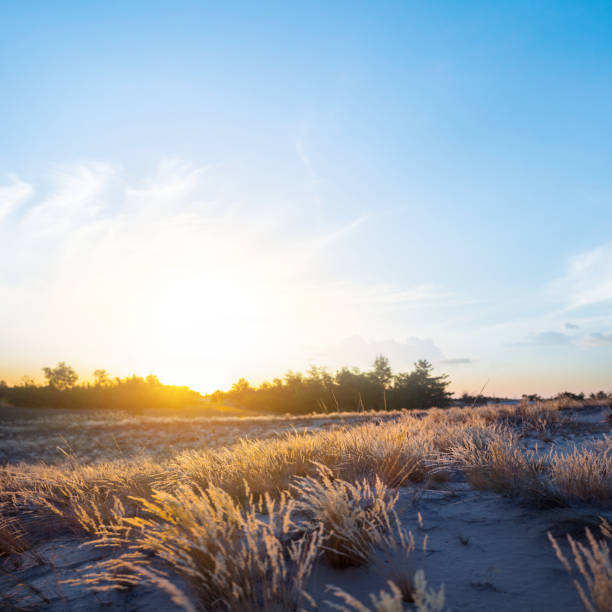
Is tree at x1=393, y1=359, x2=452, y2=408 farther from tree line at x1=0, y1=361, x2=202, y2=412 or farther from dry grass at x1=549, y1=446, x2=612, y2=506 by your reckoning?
dry grass at x1=549, y1=446, x2=612, y2=506

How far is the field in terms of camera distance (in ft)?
6.54

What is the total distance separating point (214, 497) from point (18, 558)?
7.83 ft

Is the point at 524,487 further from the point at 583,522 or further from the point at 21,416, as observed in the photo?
the point at 21,416

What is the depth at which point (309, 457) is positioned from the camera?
479cm

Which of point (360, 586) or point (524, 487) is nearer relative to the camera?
point (360, 586)

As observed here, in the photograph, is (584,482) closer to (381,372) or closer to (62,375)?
(381,372)

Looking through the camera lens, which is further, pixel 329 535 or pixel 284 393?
pixel 284 393

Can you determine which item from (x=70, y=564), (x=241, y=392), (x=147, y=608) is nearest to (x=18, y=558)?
(x=70, y=564)

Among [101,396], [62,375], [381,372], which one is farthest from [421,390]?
[62,375]

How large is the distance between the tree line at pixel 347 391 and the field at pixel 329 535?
135 ft

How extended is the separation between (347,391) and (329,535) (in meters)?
46.6

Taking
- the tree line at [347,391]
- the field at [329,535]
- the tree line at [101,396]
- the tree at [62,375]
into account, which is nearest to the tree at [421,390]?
the tree line at [347,391]

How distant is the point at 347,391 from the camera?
156ft

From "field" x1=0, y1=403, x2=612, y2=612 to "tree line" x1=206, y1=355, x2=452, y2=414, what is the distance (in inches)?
1624
